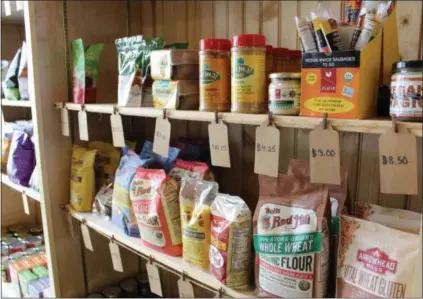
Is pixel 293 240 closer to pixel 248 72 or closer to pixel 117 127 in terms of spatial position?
pixel 248 72

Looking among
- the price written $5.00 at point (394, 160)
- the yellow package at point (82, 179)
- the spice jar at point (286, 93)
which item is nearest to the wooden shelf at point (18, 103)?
the yellow package at point (82, 179)

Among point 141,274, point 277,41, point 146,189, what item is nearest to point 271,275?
point 146,189

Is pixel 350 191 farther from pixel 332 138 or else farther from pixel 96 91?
pixel 96 91

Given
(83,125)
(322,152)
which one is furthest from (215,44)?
(83,125)

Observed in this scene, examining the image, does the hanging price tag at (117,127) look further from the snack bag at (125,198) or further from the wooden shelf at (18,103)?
the wooden shelf at (18,103)

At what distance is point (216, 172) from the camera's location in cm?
148

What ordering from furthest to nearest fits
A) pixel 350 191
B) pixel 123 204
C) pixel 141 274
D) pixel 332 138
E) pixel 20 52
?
1. pixel 141 274
2. pixel 20 52
3. pixel 123 204
4. pixel 350 191
5. pixel 332 138

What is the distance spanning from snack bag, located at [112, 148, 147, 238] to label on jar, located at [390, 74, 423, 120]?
2.88 ft

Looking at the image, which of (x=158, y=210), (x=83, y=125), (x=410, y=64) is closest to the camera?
(x=410, y=64)

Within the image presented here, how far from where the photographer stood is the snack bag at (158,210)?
46.5 inches

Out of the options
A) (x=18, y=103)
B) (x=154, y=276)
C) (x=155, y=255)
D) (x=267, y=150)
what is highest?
(x=18, y=103)

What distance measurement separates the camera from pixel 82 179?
157 cm

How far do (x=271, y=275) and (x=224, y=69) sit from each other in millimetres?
506

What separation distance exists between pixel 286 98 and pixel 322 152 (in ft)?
0.46
